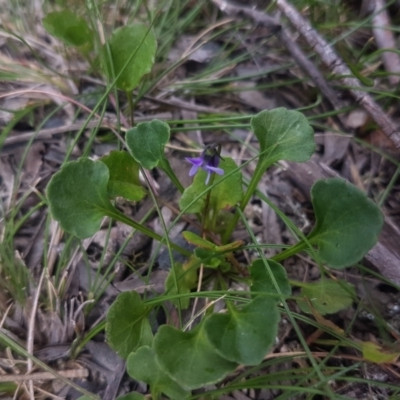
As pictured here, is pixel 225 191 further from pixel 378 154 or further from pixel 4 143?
pixel 4 143

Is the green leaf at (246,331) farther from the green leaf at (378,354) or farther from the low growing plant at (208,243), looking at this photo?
the green leaf at (378,354)

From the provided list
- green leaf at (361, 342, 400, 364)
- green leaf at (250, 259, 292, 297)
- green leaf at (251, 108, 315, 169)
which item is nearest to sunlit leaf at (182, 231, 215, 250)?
green leaf at (250, 259, 292, 297)

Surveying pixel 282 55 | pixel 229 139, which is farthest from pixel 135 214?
pixel 282 55

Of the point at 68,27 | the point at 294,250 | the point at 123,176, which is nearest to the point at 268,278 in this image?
the point at 294,250

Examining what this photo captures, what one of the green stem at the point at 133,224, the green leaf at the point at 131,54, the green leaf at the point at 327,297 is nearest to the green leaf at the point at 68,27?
the green leaf at the point at 131,54

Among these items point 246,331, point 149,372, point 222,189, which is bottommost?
point 149,372

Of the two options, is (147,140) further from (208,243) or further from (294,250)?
(294,250)
